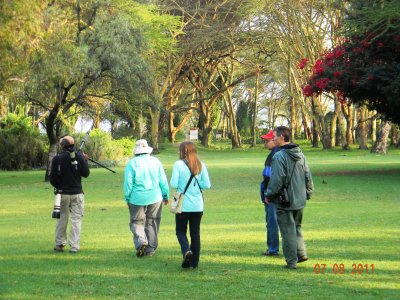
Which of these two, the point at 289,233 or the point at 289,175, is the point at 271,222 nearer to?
the point at 289,233

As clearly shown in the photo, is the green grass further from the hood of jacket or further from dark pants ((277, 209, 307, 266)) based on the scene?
the hood of jacket

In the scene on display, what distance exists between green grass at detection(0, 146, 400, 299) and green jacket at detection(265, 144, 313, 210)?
945 mm

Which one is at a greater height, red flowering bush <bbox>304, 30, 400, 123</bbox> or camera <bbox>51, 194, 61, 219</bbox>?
red flowering bush <bbox>304, 30, 400, 123</bbox>

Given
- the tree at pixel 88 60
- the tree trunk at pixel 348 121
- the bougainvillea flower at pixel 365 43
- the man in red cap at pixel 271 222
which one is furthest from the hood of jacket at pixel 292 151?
the tree trunk at pixel 348 121

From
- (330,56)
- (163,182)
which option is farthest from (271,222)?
(330,56)

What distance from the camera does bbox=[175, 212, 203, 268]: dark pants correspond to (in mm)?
10828

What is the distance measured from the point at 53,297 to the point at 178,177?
262 cm

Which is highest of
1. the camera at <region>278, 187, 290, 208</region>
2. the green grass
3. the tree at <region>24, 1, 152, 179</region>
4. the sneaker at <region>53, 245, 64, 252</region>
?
the tree at <region>24, 1, 152, 179</region>

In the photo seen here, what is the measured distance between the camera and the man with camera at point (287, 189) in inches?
424

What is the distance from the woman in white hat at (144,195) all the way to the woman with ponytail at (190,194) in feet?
3.66

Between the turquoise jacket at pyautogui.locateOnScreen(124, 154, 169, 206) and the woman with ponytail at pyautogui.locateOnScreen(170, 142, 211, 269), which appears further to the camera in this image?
the turquoise jacket at pyautogui.locateOnScreen(124, 154, 169, 206)

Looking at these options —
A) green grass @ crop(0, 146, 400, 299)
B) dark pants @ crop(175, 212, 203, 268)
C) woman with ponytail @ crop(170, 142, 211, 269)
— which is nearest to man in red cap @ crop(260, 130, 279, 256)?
green grass @ crop(0, 146, 400, 299)

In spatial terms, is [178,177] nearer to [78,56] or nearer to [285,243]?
[285,243]

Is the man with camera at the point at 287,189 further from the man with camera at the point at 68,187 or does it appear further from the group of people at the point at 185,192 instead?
the man with camera at the point at 68,187
